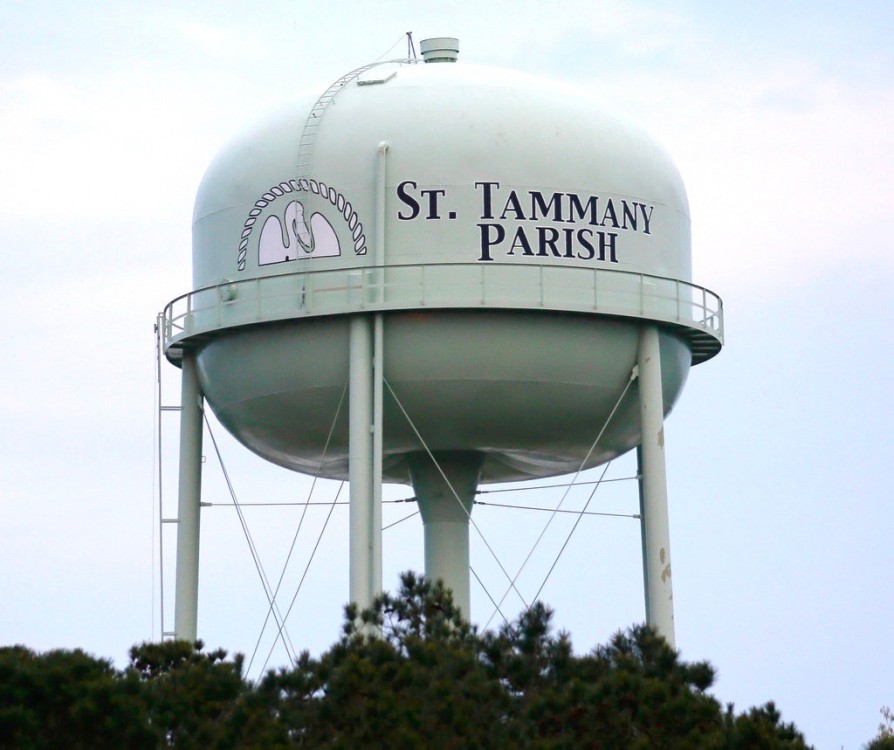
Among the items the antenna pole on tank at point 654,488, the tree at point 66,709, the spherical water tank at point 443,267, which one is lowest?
the tree at point 66,709

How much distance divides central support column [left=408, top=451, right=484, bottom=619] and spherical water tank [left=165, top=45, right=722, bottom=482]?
1.50 meters

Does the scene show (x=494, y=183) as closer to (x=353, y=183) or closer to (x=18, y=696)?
(x=353, y=183)

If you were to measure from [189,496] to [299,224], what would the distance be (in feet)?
13.5

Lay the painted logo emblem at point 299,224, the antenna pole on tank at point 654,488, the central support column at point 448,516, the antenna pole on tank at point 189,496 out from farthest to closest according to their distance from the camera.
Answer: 1. the central support column at point 448,516
2. the antenna pole on tank at point 189,496
3. the antenna pole on tank at point 654,488
4. the painted logo emblem at point 299,224

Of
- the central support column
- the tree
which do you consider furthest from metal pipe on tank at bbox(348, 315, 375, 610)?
the tree

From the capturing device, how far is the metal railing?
26.4 metres

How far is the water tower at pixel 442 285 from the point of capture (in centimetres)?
2652

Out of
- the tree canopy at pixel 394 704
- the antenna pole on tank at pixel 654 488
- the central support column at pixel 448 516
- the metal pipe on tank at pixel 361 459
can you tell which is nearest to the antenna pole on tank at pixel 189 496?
the central support column at pixel 448 516

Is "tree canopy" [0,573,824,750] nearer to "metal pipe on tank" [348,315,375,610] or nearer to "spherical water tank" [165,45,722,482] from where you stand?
"metal pipe on tank" [348,315,375,610]

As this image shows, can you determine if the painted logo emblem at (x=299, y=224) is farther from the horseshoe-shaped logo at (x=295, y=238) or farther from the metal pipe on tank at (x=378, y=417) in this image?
the metal pipe on tank at (x=378, y=417)

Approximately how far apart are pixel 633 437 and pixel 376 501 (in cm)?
367

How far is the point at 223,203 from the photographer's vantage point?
92.0ft

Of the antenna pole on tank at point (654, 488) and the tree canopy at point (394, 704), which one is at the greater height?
the antenna pole on tank at point (654, 488)

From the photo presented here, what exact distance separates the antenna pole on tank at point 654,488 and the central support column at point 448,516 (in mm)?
2801
